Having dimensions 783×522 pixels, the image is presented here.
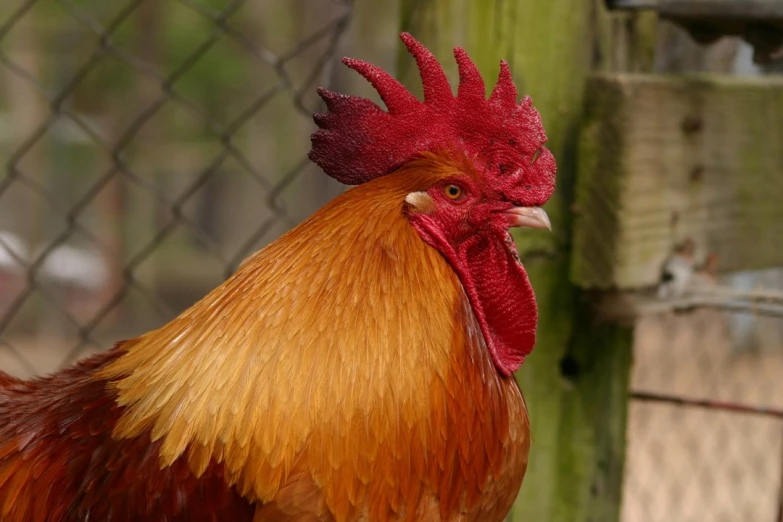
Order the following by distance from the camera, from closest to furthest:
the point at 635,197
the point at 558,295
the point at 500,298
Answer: the point at 500,298 < the point at 635,197 < the point at 558,295

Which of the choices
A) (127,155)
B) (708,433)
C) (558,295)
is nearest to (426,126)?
(558,295)

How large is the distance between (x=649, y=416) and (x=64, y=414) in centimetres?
330

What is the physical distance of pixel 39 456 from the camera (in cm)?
134

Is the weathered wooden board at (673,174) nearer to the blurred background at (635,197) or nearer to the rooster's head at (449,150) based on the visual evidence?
the blurred background at (635,197)

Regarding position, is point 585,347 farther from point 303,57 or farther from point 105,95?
point 105,95

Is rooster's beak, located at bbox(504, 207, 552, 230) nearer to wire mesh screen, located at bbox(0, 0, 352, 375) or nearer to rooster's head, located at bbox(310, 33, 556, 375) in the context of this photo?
rooster's head, located at bbox(310, 33, 556, 375)

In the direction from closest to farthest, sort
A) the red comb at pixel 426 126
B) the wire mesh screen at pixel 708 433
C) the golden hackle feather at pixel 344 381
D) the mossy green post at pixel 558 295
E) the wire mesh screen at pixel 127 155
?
the golden hackle feather at pixel 344 381 < the red comb at pixel 426 126 < the mossy green post at pixel 558 295 < the wire mesh screen at pixel 708 433 < the wire mesh screen at pixel 127 155

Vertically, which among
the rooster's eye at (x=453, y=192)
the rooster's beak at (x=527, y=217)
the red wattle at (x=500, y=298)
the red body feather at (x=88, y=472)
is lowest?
the red body feather at (x=88, y=472)

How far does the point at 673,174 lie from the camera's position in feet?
5.29

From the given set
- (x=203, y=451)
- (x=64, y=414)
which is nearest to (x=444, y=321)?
(x=203, y=451)

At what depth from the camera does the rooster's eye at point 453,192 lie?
4.38 ft

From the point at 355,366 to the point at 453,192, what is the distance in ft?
1.05

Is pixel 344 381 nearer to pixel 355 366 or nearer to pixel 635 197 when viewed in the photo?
pixel 355 366

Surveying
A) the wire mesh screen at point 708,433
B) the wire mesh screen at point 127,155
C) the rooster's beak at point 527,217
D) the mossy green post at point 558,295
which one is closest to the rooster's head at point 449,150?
the rooster's beak at point 527,217
